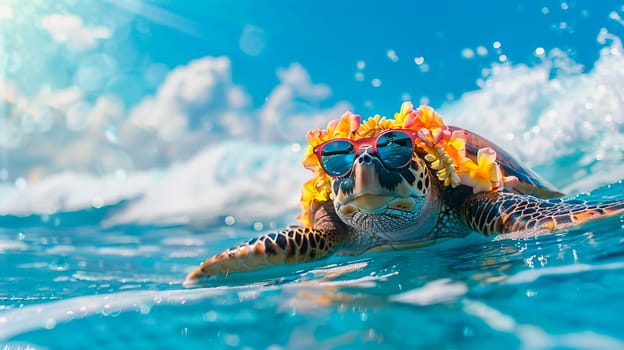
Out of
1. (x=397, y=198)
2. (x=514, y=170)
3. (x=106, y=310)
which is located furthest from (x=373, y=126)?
(x=106, y=310)

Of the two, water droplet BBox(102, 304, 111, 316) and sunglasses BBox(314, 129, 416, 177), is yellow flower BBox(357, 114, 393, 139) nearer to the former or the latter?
sunglasses BBox(314, 129, 416, 177)

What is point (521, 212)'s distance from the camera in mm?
3100

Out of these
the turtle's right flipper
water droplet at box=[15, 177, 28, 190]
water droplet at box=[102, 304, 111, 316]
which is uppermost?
water droplet at box=[15, 177, 28, 190]

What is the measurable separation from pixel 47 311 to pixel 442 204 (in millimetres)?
2755

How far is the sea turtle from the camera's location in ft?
9.87

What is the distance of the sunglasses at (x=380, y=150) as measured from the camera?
9.91 ft

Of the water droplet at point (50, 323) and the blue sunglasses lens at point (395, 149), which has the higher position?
the blue sunglasses lens at point (395, 149)

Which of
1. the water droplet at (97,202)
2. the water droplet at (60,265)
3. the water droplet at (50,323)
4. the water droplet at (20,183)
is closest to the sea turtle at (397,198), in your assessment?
the water droplet at (50,323)

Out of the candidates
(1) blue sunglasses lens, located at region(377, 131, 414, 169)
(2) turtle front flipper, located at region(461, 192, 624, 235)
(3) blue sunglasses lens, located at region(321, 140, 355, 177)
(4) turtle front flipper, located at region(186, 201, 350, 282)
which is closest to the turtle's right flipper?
(4) turtle front flipper, located at region(186, 201, 350, 282)

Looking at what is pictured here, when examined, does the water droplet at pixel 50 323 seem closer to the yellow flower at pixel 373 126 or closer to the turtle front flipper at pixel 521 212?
the yellow flower at pixel 373 126

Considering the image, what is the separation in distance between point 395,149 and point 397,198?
318 mm

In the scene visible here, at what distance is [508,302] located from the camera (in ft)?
6.05

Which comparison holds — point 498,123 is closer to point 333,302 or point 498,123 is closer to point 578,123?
point 578,123

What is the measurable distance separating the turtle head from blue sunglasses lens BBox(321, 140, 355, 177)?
1.9 inches
